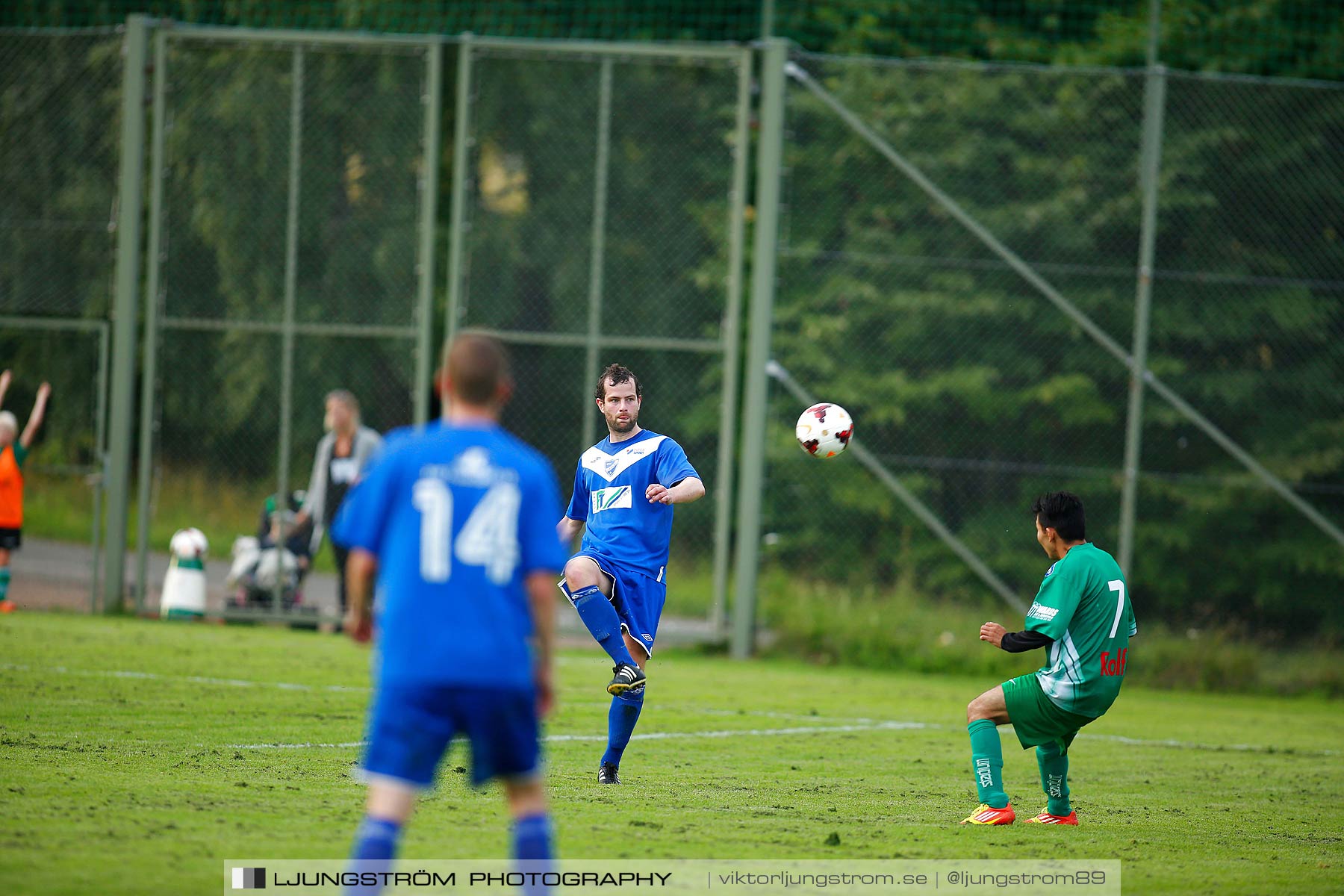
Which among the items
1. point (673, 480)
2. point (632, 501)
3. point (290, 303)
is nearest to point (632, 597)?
point (632, 501)

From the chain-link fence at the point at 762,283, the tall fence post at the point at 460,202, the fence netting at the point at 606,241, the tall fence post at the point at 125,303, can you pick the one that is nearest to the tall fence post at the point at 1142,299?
the chain-link fence at the point at 762,283

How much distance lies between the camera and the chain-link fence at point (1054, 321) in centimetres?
1427

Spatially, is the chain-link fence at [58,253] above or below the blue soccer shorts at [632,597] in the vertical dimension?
above

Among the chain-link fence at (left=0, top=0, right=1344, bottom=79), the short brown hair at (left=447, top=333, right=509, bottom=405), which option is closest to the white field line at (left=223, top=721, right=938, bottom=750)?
the short brown hair at (left=447, top=333, right=509, bottom=405)

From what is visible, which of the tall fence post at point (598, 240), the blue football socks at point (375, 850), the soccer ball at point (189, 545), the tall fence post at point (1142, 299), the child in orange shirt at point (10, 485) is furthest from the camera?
the tall fence post at point (598, 240)

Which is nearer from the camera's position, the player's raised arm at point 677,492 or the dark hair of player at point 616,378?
the player's raised arm at point 677,492

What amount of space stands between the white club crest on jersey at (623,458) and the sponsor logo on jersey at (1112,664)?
2.48 meters

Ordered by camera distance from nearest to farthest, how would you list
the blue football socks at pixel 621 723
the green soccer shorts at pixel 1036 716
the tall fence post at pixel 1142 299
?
1. the green soccer shorts at pixel 1036 716
2. the blue football socks at pixel 621 723
3. the tall fence post at pixel 1142 299

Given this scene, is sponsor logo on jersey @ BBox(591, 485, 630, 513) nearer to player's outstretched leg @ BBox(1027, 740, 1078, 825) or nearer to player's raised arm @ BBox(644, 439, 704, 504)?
player's raised arm @ BBox(644, 439, 704, 504)

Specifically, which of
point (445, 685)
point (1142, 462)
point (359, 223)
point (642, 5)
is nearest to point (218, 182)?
point (359, 223)

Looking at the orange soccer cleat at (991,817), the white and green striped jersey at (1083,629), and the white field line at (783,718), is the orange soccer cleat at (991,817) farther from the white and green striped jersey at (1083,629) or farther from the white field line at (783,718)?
the white field line at (783,718)

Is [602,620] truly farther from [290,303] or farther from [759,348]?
[290,303]

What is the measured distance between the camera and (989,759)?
6.75m

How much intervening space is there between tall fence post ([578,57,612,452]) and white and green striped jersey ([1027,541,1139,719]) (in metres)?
8.82
